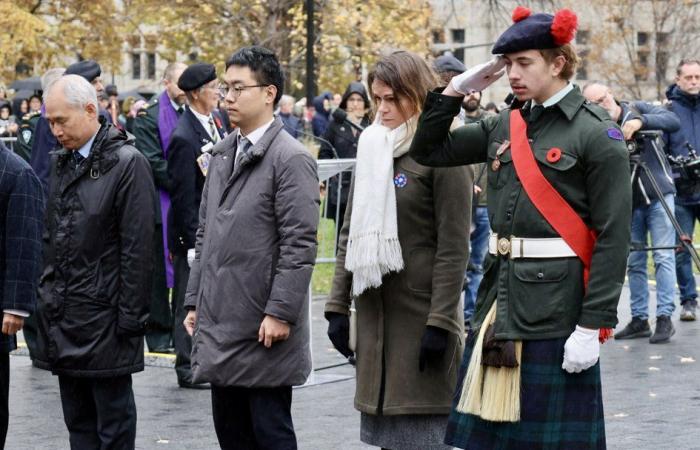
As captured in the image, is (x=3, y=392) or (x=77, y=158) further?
(x=3, y=392)

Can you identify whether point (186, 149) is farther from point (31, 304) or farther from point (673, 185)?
point (673, 185)

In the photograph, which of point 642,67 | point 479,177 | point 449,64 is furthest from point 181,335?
point 642,67

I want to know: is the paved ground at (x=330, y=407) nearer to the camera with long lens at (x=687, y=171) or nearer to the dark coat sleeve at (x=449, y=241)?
the camera with long lens at (x=687, y=171)

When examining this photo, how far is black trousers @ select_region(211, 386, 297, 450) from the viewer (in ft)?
19.4

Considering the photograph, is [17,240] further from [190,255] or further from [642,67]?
[642,67]

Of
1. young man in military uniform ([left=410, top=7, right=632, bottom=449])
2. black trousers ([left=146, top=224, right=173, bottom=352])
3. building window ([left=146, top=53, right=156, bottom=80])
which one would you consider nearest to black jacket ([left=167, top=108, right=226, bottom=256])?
black trousers ([left=146, top=224, right=173, bottom=352])

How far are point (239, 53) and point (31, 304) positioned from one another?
1479mm

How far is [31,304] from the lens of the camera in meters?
6.63

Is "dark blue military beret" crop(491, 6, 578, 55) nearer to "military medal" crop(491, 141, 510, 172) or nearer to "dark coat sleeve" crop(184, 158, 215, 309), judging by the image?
"military medal" crop(491, 141, 510, 172)

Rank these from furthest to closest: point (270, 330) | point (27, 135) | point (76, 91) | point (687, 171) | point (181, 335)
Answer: point (27, 135) → point (687, 171) → point (181, 335) → point (76, 91) → point (270, 330)

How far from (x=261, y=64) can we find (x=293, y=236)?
80 cm

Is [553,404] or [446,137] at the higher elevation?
[446,137]

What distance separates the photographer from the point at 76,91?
21.9 ft

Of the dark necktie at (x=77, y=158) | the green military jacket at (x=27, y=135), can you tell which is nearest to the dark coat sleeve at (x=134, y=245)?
the dark necktie at (x=77, y=158)
